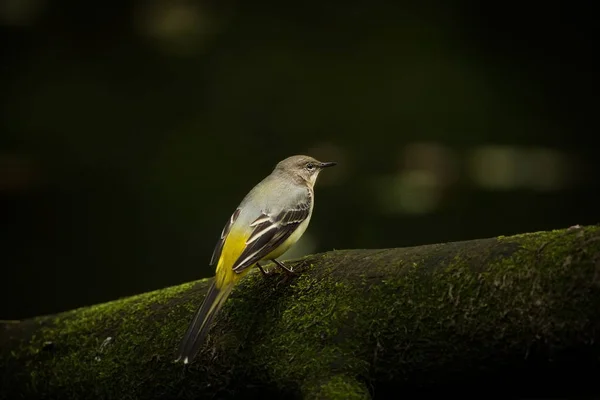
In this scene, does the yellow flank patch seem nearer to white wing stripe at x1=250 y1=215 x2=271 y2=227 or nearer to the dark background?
white wing stripe at x1=250 y1=215 x2=271 y2=227

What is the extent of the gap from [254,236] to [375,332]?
997 millimetres

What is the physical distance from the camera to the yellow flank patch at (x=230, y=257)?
129 inches

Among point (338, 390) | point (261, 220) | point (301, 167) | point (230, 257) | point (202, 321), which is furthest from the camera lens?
point (301, 167)

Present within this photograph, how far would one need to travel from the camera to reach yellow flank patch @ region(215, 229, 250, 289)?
327 centimetres

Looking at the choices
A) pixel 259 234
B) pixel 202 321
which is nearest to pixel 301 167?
pixel 259 234

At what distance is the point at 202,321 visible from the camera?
10.2 ft

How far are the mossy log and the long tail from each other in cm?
13

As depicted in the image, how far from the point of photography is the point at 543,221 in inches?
256

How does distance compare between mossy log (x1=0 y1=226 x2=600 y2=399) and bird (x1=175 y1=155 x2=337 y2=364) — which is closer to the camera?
mossy log (x1=0 y1=226 x2=600 y2=399)

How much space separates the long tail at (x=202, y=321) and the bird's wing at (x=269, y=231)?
0.43 feet

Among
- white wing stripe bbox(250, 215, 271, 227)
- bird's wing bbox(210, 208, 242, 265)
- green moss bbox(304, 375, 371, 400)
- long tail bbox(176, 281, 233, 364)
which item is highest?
white wing stripe bbox(250, 215, 271, 227)

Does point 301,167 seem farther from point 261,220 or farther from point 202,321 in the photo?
point 202,321

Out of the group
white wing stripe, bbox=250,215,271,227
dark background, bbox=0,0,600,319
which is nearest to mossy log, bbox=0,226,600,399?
white wing stripe, bbox=250,215,271,227

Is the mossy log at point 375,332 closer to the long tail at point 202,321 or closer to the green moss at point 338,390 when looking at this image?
the green moss at point 338,390
